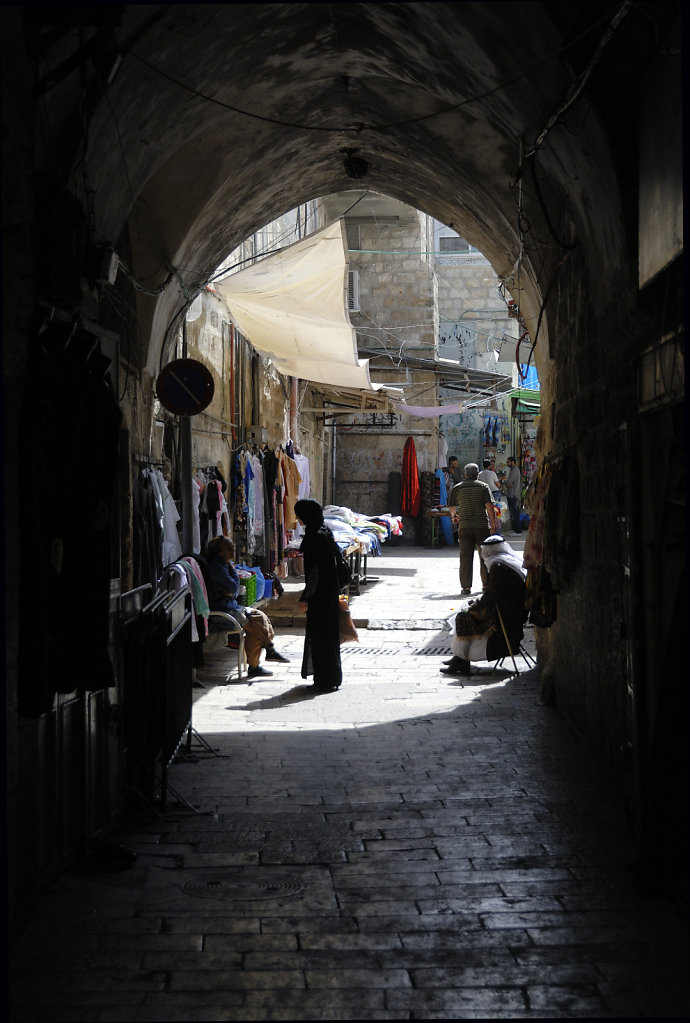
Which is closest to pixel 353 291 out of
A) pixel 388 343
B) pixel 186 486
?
pixel 388 343

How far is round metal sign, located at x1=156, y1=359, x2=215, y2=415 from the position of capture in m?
7.44

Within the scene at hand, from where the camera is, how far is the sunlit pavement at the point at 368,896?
127 inches

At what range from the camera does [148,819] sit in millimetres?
5176

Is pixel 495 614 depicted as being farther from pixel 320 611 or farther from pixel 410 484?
pixel 410 484

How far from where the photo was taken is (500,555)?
902 cm

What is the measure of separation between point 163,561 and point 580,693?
3.29 m

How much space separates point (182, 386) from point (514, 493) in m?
20.4

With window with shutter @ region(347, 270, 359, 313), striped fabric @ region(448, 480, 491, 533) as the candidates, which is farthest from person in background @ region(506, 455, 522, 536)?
striped fabric @ region(448, 480, 491, 533)

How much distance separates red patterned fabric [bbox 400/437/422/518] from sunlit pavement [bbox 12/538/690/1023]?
18734mm

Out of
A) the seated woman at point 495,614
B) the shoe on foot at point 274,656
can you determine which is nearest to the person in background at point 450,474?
the shoe on foot at point 274,656

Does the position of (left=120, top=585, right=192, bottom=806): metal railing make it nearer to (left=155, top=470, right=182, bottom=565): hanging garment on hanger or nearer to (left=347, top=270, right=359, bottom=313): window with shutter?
(left=155, top=470, right=182, bottom=565): hanging garment on hanger

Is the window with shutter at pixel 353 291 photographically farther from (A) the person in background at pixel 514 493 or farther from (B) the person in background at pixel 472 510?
(B) the person in background at pixel 472 510

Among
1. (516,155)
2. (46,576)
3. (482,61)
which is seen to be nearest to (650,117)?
(482,61)

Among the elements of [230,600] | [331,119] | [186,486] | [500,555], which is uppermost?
[331,119]
